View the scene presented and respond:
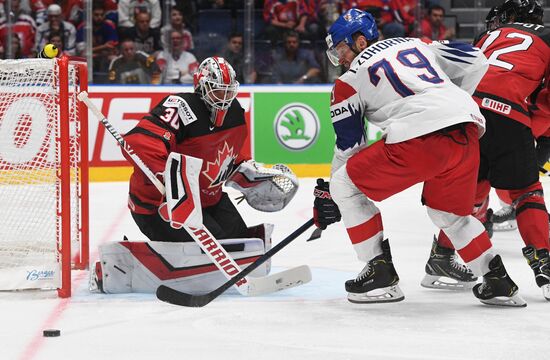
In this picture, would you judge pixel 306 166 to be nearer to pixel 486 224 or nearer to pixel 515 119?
pixel 486 224

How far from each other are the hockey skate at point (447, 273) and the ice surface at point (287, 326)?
43 mm

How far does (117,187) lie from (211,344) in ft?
13.2

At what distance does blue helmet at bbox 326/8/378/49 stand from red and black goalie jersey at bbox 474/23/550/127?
57 cm

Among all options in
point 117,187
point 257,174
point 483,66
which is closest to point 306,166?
point 117,187

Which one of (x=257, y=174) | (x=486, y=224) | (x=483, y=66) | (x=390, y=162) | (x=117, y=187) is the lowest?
(x=117, y=187)

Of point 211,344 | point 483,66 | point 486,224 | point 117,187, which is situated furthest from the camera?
point 117,187

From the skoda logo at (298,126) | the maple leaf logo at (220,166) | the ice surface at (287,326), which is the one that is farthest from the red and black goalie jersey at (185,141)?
the skoda logo at (298,126)

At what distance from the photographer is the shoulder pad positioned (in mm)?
3383

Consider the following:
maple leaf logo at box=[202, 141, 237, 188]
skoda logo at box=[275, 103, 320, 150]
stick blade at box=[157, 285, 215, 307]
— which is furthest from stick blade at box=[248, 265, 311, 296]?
skoda logo at box=[275, 103, 320, 150]

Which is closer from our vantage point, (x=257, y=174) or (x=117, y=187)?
(x=257, y=174)

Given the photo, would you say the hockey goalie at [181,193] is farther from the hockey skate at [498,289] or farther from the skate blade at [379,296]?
the hockey skate at [498,289]

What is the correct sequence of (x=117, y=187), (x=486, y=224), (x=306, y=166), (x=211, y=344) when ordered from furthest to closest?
(x=306, y=166) → (x=117, y=187) → (x=486, y=224) → (x=211, y=344)

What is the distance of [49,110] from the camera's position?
3.60 metres

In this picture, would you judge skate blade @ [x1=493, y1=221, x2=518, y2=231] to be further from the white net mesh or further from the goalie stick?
the white net mesh
